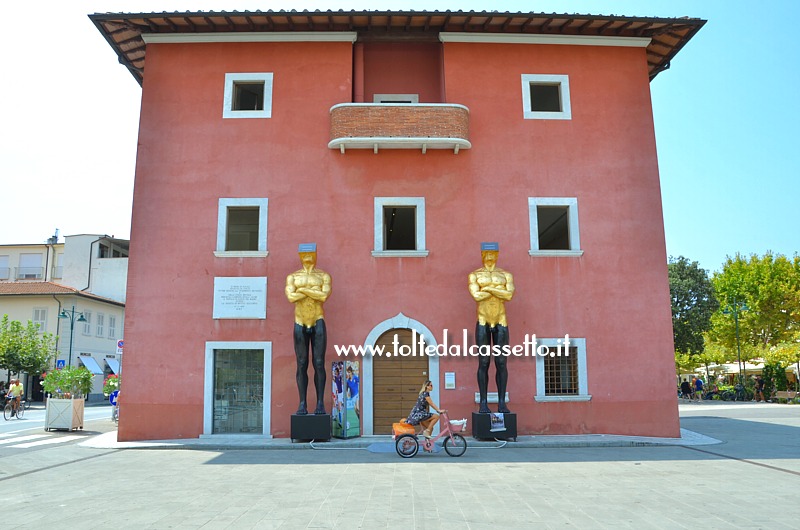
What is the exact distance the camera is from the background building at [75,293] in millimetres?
42031

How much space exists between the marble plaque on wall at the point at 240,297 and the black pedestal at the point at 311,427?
3.05 meters

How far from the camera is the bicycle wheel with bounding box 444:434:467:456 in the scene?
12.8 metres

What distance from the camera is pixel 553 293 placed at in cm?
1667

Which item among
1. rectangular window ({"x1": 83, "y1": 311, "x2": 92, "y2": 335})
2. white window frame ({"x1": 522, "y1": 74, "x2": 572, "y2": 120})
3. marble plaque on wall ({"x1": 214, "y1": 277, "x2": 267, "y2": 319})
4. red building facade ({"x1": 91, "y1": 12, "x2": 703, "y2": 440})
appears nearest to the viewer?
red building facade ({"x1": 91, "y1": 12, "x2": 703, "y2": 440})

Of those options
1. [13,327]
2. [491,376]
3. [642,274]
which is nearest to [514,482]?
[491,376]

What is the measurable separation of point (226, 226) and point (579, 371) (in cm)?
1022

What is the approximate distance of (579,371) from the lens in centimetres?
1630

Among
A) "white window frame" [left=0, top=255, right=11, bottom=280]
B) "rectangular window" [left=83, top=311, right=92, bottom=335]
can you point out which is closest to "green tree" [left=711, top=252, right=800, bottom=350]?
"rectangular window" [left=83, top=311, right=92, bottom=335]

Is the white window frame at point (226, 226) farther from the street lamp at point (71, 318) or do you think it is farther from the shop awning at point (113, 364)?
the shop awning at point (113, 364)

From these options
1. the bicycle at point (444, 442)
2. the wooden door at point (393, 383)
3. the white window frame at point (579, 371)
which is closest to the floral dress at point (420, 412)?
the bicycle at point (444, 442)

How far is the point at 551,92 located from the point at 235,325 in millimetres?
11382

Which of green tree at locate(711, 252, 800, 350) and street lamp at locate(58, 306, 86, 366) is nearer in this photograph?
street lamp at locate(58, 306, 86, 366)

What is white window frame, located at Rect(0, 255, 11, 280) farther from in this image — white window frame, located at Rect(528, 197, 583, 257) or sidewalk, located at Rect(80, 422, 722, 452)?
white window frame, located at Rect(528, 197, 583, 257)

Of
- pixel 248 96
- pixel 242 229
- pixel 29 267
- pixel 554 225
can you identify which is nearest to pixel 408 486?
pixel 242 229
